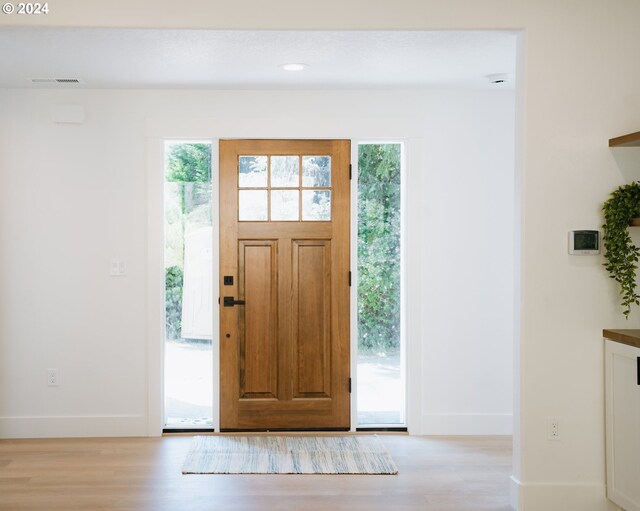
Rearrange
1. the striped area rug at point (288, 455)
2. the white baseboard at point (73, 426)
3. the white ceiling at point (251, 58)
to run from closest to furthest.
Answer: the white ceiling at point (251, 58)
the striped area rug at point (288, 455)
the white baseboard at point (73, 426)

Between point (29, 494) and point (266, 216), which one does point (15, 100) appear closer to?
point (266, 216)

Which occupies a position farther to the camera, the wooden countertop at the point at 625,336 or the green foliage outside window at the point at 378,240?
the green foliage outside window at the point at 378,240

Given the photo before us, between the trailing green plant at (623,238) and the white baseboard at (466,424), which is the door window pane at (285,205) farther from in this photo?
the trailing green plant at (623,238)

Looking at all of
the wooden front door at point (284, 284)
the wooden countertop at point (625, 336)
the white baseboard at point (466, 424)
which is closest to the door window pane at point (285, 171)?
the wooden front door at point (284, 284)

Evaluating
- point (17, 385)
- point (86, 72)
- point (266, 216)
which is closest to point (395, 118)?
point (266, 216)

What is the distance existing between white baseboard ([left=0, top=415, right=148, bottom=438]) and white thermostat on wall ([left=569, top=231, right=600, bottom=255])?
10.2 feet

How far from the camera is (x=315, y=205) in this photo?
5.15 meters

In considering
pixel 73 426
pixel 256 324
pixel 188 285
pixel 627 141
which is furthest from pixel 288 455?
pixel 627 141

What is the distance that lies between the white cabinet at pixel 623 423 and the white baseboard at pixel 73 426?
3054 mm

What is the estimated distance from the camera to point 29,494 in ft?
12.6

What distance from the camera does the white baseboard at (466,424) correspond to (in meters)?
5.11

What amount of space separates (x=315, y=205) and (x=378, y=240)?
522mm

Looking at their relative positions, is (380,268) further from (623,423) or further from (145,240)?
(623,423)

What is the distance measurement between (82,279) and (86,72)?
4.63ft
